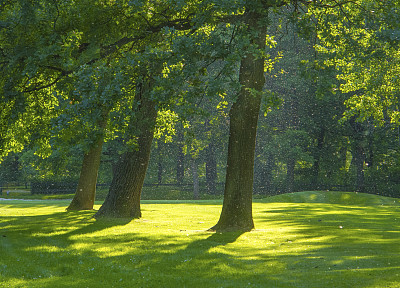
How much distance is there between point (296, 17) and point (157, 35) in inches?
207

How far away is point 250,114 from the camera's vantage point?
55.0ft

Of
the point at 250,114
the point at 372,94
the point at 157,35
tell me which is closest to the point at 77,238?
the point at 250,114

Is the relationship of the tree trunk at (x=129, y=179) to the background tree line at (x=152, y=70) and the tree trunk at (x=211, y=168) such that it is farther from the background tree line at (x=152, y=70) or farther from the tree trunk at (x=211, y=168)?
the tree trunk at (x=211, y=168)

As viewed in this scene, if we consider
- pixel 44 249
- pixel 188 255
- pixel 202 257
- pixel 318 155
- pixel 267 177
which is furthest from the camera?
pixel 267 177

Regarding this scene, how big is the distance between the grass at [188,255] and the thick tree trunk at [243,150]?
2.75 feet

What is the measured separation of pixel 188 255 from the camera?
12836 millimetres

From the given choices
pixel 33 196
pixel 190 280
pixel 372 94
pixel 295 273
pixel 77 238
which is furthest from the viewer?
pixel 33 196

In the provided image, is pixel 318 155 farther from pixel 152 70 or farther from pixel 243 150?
pixel 152 70

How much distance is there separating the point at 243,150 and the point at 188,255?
5019mm

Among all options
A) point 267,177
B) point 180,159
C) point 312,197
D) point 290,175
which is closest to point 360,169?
point 290,175

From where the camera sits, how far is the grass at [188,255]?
10469mm

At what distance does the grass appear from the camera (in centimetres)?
1047

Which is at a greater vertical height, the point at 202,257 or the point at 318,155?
the point at 318,155

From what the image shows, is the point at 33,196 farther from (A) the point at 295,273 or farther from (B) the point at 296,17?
(A) the point at 295,273
